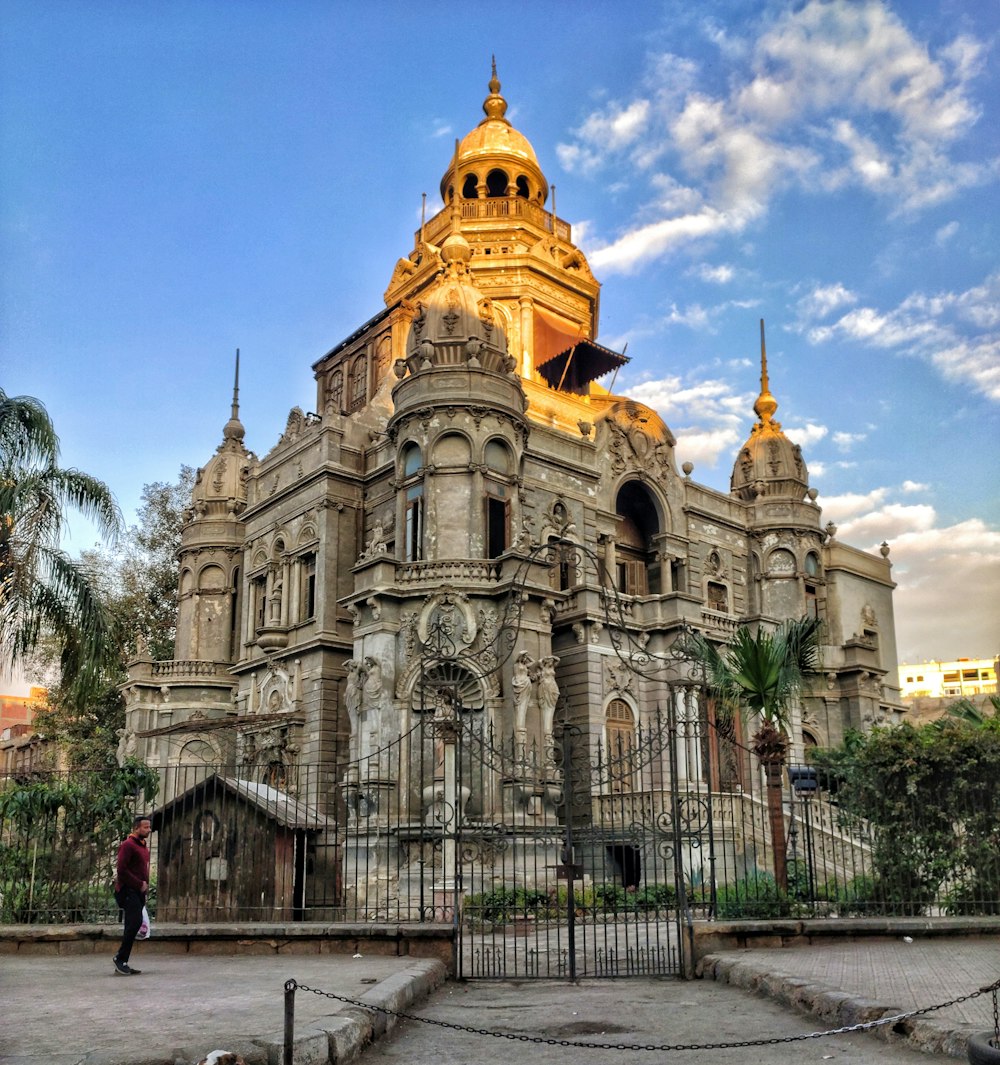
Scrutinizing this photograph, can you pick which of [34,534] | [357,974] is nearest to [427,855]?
[34,534]

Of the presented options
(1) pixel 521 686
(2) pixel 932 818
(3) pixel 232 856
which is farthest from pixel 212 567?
(2) pixel 932 818

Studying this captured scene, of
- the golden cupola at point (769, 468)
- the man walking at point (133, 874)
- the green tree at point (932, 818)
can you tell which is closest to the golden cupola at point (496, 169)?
the golden cupola at point (769, 468)

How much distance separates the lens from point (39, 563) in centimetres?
1811

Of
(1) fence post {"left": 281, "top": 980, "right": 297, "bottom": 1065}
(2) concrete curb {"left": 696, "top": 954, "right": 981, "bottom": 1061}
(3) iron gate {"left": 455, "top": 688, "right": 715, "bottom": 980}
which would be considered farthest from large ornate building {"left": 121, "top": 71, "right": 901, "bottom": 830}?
(1) fence post {"left": 281, "top": 980, "right": 297, "bottom": 1065}

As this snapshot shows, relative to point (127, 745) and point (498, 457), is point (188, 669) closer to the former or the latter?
point (127, 745)

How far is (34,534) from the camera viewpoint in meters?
18.2

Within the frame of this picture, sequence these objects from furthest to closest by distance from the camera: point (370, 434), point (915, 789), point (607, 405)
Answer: point (607, 405)
point (370, 434)
point (915, 789)

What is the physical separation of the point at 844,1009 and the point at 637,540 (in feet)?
95.2

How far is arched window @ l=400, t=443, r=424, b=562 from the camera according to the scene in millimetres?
29547

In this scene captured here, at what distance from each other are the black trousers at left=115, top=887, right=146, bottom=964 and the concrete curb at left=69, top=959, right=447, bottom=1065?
10.4 feet

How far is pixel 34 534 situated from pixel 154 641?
25.5m

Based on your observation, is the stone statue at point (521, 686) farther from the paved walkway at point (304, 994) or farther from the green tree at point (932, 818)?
the paved walkway at point (304, 994)

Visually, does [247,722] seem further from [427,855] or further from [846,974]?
[846,974]

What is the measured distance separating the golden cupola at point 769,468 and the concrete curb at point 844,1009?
3017 centimetres
